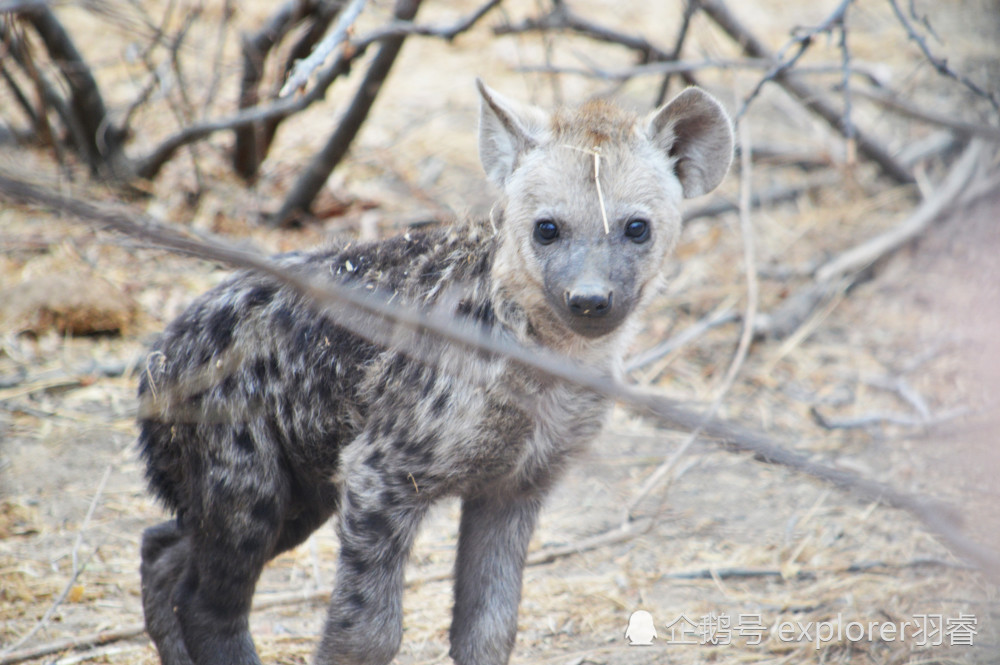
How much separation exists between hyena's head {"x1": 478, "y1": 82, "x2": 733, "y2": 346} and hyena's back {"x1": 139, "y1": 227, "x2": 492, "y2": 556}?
21cm

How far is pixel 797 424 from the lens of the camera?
4984mm

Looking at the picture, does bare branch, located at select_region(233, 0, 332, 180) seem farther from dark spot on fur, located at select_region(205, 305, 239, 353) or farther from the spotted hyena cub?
dark spot on fur, located at select_region(205, 305, 239, 353)

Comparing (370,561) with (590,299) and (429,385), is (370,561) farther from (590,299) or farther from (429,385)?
(590,299)

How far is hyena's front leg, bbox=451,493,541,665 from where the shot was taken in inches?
121

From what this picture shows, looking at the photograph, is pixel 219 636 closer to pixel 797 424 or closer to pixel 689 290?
pixel 797 424

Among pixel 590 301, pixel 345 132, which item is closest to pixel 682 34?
pixel 345 132

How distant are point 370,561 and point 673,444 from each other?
244 centimetres

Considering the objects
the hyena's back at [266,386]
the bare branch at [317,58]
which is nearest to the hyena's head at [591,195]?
the hyena's back at [266,386]

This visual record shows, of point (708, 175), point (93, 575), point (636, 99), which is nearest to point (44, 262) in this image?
point (93, 575)

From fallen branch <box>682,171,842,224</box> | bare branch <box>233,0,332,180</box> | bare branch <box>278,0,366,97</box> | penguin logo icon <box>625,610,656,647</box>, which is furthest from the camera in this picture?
fallen branch <box>682,171,842,224</box>

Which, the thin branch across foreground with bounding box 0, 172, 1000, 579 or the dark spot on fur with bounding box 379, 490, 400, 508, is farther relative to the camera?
the dark spot on fur with bounding box 379, 490, 400, 508

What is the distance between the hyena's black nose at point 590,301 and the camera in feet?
8.64

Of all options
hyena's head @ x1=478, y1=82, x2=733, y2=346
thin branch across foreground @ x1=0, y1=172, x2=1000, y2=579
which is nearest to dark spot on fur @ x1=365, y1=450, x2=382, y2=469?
hyena's head @ x1=478, y1=82, x2=733, y2=346

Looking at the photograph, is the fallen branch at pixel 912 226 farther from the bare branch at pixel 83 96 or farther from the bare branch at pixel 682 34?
the bare branch at pixel 83 96
